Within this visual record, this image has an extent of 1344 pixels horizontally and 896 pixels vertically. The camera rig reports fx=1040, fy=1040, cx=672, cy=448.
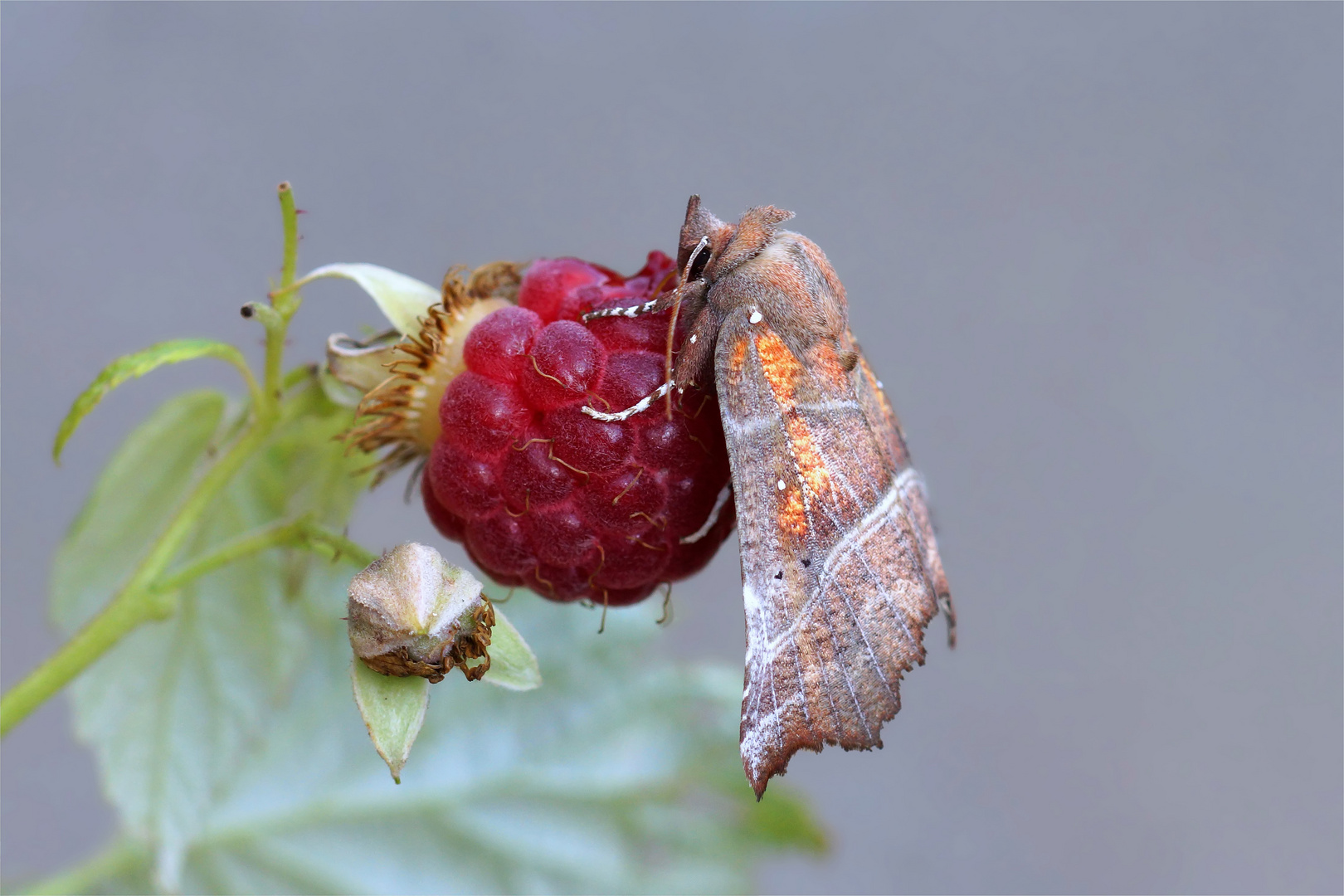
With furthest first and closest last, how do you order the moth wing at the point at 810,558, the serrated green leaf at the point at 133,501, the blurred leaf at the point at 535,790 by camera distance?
the blurred leaf at the point at 535,790
the serrated green leaf at the point at 133,501
the moth wing at the point at 810,558

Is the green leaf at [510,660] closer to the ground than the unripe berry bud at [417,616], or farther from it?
closer to the ground

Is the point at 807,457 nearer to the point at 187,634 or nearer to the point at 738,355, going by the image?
the point at 738,355

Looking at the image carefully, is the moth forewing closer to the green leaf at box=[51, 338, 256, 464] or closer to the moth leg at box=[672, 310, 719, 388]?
the moth leg at box=[672, 310, 719, 388]

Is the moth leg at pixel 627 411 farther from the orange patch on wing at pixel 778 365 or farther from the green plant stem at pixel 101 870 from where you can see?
the green plant stem at pixel 101 870

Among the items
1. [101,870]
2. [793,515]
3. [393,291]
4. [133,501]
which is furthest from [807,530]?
[101,870]

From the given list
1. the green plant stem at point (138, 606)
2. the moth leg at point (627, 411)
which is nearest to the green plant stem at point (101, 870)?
the green plant stem at point (138, 606)

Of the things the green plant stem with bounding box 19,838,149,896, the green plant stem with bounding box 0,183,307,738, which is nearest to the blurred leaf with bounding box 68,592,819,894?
the green plant stem with bounding box 19,838,149,896

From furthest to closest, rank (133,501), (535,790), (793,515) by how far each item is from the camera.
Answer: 1. (535,790)
2. (133,501)
3. (793,515)
